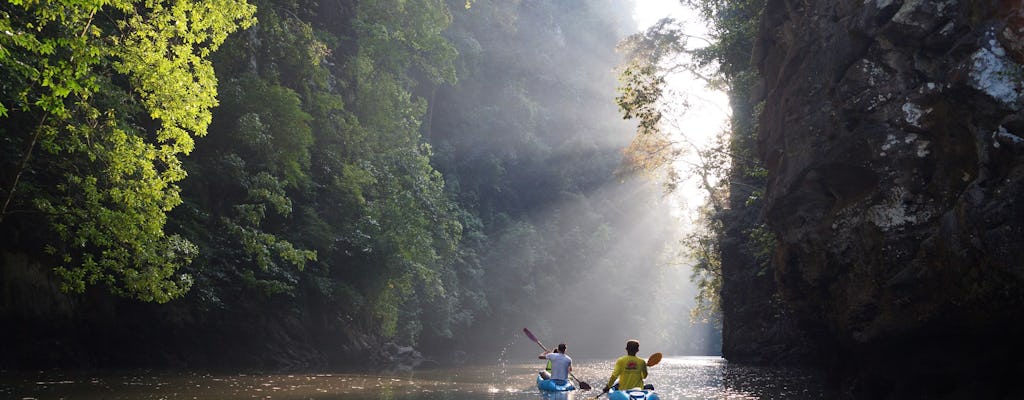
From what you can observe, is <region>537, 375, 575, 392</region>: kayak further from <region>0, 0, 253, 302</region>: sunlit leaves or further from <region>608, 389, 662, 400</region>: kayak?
<region>0, 0, 253, 302</region>: sunlit leaves

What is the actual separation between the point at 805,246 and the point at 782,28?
A: 17.8 feet

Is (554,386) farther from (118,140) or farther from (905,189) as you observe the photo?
(118,140)

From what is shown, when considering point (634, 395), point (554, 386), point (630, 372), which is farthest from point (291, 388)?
point (634, 395)

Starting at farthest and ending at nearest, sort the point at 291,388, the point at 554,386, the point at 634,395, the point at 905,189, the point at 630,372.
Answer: the point at 554,386 → the point at 291,388 → the point at 630,372 → the point at 905,189 → the point at 634,395

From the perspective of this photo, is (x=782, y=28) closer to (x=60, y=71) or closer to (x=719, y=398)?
(x=719, y=398)

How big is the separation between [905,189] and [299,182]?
72.0ft

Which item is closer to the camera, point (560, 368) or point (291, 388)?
point (291, 388)

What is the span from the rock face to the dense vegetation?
1204cm

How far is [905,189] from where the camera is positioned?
11711 mm

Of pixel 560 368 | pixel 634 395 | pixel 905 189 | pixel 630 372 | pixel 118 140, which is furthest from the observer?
pixel 560 368

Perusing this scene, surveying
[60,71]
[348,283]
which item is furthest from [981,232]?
[348,283]

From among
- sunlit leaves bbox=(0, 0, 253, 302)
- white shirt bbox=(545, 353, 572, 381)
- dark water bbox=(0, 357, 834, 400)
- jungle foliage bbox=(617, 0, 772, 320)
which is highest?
jungle foliage bbox=(617, 0, 772, 320)

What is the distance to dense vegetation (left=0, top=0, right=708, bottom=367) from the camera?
1427 centimetres

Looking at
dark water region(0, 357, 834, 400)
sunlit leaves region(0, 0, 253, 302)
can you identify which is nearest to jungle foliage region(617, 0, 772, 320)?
dark water region(0, 357, 834, 400)
